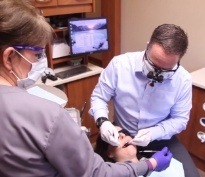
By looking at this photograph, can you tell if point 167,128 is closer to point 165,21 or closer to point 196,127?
Result: point 196,127

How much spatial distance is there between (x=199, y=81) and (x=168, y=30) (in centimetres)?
74

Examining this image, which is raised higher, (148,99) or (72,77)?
(148,99)

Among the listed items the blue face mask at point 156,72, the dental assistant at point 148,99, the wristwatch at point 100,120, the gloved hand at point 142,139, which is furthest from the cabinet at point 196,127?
the wristwatch at point 100,120

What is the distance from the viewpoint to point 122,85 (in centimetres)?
149

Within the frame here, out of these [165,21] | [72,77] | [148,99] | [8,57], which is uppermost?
[8,57]

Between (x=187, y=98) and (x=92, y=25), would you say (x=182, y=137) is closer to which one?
(x=187, y=98)

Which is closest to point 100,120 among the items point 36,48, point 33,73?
point 33,73

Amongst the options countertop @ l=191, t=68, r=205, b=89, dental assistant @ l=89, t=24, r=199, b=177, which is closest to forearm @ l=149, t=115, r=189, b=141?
dental assistant @ l=89, t=24, r=199, b=177

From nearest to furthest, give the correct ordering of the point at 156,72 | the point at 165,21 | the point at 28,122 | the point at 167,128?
the point at 28,122 < the point at 156,72 < the point at 167,128 < the point at 165,21

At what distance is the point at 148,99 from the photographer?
4.77ft

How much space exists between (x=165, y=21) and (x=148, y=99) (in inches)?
56.1

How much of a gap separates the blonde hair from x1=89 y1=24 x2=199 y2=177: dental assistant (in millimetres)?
696

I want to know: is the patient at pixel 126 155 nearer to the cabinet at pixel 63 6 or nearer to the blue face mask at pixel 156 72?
the blue face mask at pixel 156 72

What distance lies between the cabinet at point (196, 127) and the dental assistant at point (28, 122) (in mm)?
1287
